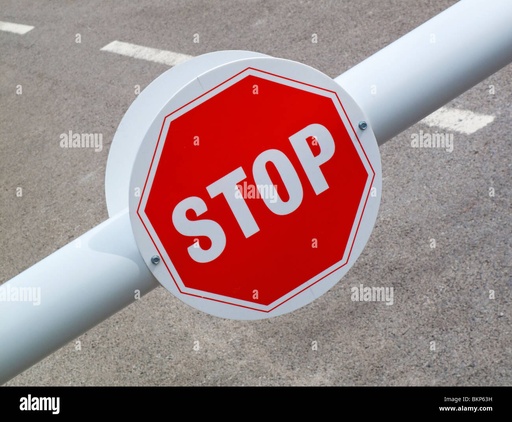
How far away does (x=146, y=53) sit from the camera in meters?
8.44

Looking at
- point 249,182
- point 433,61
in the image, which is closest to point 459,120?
point 433,61

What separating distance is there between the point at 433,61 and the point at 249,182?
1.92ft

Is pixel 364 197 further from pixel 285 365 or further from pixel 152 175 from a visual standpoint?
pixel 285 365

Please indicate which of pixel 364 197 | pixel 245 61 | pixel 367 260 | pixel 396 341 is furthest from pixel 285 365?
pixel 245 61

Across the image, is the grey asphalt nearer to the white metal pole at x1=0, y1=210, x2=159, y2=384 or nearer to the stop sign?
the stop sign

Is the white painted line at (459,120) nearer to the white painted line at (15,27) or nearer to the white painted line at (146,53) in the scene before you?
the white painted line at (146,53)

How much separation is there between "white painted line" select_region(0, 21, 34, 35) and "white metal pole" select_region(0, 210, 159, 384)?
8656 millimetres

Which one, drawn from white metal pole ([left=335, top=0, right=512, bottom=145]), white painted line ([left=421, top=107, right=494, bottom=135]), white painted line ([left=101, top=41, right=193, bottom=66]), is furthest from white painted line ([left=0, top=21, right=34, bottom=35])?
white metal pole ([left=335, top=0, right=512, bottom=145])

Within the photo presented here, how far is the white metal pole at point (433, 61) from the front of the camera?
7.11 ft

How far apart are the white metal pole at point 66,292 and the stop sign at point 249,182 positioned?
3.6 inches

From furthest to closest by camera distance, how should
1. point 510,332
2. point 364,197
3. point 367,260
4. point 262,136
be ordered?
1. point 367,260
2. point 510,332
3. point 364,197
4. point 262,136

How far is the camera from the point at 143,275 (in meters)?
2.24

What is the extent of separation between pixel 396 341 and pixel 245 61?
2795 mm

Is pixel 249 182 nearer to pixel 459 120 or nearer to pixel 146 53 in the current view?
pixel 459 120
